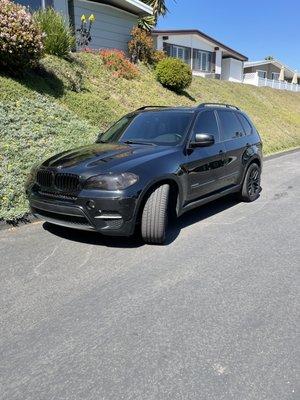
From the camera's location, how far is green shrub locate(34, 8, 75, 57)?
13.0 metres

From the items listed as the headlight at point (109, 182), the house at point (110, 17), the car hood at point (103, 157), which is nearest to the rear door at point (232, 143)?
the car hood at point (103, 157)

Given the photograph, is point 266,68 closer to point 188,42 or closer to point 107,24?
point 188,42

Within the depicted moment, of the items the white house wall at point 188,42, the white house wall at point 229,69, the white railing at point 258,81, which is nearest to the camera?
the white house wall at point 188,42

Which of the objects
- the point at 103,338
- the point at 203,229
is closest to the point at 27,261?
the point at 103,338

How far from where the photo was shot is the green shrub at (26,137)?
6.26m

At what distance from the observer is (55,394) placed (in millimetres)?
2590

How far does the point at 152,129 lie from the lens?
611 cm

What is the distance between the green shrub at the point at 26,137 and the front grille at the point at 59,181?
1.07 metres

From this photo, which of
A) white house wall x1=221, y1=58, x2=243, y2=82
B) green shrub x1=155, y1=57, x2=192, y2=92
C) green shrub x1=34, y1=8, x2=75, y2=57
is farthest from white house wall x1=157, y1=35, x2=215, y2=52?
green shrub x1=34, y1=8, x2=75, y2=57

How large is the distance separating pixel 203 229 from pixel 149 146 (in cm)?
141

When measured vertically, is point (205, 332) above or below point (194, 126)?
below

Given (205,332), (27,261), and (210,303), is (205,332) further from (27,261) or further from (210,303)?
(27,261)

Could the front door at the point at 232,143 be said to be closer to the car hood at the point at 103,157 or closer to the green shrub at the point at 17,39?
the car hood at the point at 103,157

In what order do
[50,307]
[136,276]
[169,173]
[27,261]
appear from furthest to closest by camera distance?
1. [169,173]
2. [27,261]
3. [136,276]
4. [50,307]
